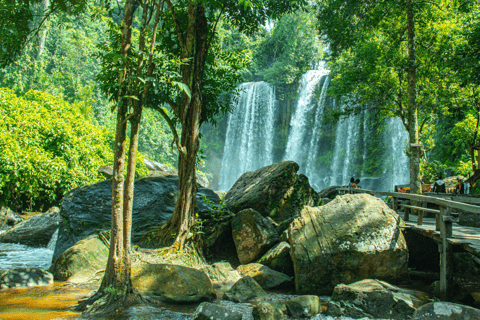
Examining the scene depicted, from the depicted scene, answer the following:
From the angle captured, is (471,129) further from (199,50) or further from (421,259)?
(199,50)

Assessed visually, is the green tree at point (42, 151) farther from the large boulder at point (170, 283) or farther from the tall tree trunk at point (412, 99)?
the tall tree trunk at point (412, 99)

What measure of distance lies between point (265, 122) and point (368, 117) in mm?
10230

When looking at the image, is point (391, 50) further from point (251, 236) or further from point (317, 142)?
point (317, 142)

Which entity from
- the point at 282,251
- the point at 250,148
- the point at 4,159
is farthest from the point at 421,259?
the point at 250,148

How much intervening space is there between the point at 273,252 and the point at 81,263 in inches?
156

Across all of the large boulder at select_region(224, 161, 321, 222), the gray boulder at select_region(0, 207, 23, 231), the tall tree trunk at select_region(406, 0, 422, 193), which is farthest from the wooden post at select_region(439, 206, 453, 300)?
the gray boulder at select_region(0, 207, 23, 231)

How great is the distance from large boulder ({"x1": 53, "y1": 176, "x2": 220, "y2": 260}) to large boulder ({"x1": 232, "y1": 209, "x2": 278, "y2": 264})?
3.18 ft

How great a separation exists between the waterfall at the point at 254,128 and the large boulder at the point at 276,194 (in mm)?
22509

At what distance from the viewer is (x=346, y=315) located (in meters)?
5.21

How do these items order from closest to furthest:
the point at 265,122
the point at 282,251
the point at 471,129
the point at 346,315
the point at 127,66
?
the point at 127,66 < the point at 346,315 < the point at 282,251 < the point at 471,129 < the point at 265,122

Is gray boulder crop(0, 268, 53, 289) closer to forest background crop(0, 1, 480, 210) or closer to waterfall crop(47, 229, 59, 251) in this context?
waterfall crop(47, 229, 59, 251)

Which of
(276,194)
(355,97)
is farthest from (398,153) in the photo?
(276,194)

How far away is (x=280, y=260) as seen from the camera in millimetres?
7395

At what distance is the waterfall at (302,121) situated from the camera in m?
31.0
